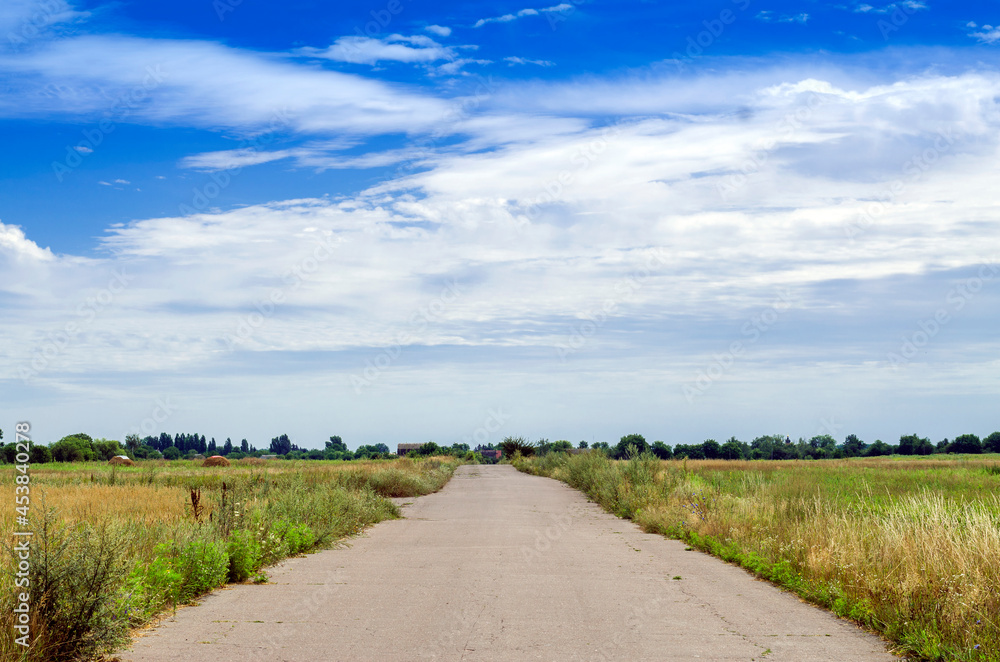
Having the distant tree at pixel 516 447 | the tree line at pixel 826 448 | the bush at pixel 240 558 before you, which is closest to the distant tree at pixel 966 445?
the tree line at pixel 826 448

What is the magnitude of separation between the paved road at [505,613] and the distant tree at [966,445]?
164m

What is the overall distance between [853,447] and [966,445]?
79.1 feet

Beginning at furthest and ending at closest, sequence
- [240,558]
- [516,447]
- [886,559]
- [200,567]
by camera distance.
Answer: [516,447] < [240,558] < [200,567] < [886,559]

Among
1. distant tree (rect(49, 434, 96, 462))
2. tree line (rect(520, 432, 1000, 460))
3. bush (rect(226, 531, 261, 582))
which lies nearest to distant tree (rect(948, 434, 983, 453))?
tree line (rect(520, 432, 1000, 460))

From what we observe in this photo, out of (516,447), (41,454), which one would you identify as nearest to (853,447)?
(516,447)

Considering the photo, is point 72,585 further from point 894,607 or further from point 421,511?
point 421,511

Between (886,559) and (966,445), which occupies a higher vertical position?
(886,559)

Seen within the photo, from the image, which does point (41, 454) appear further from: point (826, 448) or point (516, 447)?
point (826, 448)

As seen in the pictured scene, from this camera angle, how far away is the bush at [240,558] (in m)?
11.3

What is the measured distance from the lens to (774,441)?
18050 cm

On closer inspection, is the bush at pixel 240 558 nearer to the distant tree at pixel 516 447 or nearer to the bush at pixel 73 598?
the bush at pixel 73 598

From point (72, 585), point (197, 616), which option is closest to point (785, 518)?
point (197, 616)

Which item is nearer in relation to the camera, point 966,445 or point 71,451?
point 71,451

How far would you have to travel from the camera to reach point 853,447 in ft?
494
